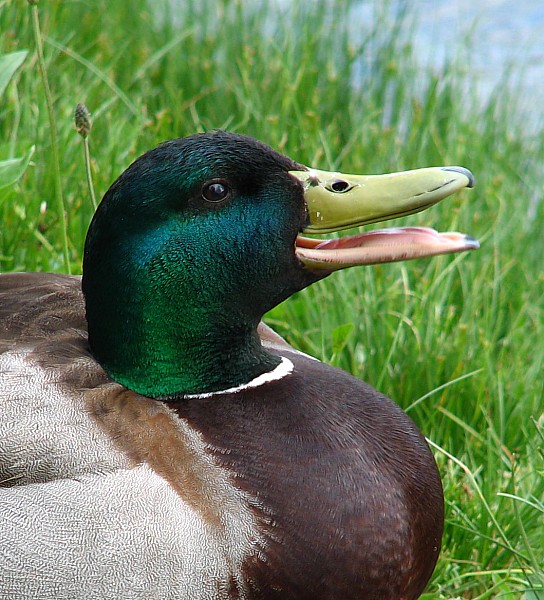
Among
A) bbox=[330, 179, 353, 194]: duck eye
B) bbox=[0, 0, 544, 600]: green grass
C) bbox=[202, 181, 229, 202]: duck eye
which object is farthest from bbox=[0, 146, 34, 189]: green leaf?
bbox=[330, 179, 353, 194]: duck eye

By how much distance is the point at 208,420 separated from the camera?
8.10ft

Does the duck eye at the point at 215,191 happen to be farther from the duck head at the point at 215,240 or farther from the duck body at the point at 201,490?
the duck body at the point at 201,490

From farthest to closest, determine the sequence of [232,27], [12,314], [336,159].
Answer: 1. [232,27]
2. [336,159]
3. [12,314]

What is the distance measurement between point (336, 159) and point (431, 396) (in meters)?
1.50

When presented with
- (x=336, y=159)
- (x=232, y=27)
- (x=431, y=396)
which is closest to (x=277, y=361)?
(x=431, y=396)

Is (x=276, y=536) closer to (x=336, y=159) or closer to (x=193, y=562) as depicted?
(x=193, y=562)

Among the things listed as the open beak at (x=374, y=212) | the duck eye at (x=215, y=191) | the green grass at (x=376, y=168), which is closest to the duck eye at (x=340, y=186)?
the open beak at (x=374, y=212)

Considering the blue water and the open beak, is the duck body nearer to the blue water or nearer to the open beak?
the open beak

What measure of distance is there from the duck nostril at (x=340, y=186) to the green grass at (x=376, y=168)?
0.70 m

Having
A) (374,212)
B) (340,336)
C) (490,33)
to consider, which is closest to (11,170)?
(340,336)

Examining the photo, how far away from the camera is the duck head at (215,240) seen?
2379mm

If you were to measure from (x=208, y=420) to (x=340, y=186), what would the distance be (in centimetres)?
59

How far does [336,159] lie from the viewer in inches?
182

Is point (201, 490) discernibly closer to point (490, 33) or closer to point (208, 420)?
point (208, 420)
